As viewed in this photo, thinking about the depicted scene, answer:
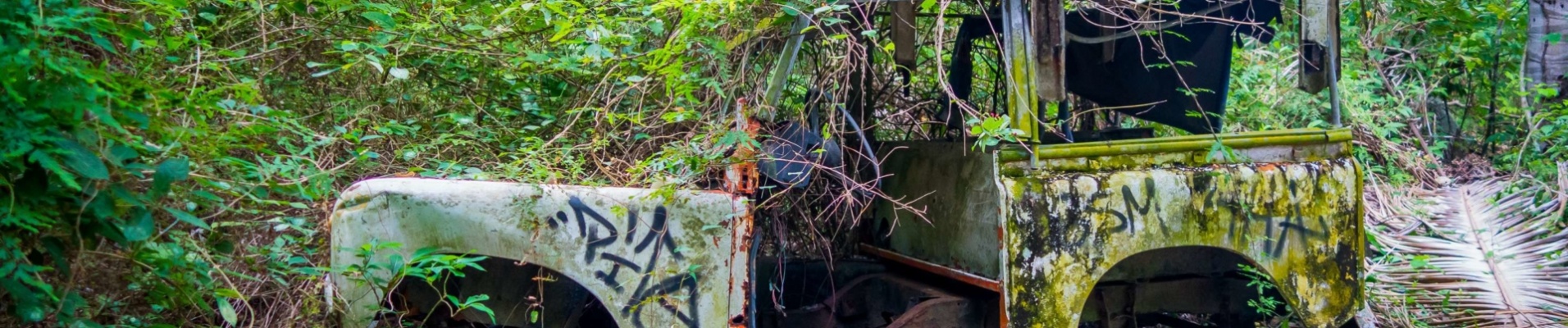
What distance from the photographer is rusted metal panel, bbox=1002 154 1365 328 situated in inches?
145

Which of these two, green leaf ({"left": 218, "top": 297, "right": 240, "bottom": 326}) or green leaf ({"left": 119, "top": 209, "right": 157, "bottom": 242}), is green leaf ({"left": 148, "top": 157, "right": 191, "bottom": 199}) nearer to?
green leaf ({"left": 119, "top": 209, "right": 157, "bottom": 242})

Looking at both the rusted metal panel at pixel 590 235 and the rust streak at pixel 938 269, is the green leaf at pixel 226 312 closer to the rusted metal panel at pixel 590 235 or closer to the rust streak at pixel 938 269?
the rusted metal panel at pixel 590 235

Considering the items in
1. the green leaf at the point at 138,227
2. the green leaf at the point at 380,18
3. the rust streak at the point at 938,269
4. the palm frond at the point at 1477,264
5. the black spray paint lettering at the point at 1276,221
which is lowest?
the palm frond at the point at 1477,264

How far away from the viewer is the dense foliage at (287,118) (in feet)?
9.37

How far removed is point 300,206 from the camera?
379 cm

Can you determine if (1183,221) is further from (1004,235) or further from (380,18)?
(380,18)

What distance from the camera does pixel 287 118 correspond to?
160 inches

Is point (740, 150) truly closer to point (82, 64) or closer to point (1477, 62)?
point (82, 64)

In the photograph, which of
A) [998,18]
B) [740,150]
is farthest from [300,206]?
[998,18]

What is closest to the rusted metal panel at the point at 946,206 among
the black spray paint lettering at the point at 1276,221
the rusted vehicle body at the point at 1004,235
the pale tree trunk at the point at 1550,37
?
the rusted vehicle body at the point at 1004,235

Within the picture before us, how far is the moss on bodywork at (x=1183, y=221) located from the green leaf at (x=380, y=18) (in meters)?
2.98

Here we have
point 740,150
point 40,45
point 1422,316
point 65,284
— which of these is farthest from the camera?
point 1422,316

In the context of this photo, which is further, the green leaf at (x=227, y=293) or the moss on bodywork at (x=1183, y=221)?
the moss on bodywork at (x=1183, y=221)

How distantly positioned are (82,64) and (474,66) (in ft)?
8.69
